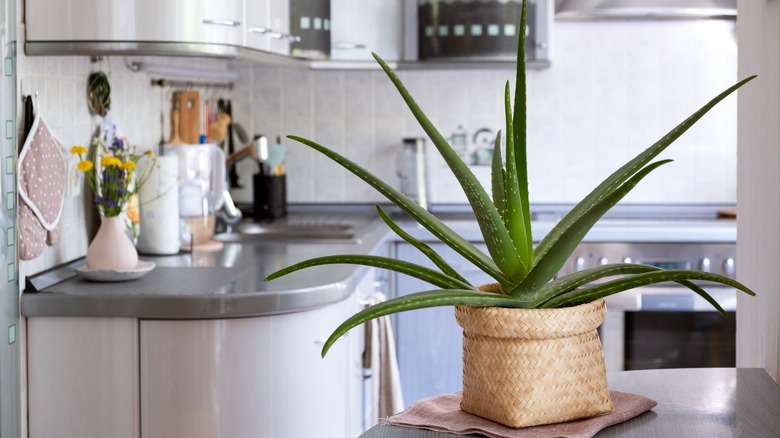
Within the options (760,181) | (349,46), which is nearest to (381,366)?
(349,46)

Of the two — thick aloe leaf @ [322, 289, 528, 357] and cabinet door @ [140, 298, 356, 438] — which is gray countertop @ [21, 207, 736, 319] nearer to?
cabinet door @ [140, 298, 356, 438]

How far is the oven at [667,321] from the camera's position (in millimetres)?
3734

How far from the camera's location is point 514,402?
1158 mm

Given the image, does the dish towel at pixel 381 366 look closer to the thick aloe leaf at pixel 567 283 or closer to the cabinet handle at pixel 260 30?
the cabinet handle at pixel 260 30

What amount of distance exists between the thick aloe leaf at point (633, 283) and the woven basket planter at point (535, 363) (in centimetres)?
1

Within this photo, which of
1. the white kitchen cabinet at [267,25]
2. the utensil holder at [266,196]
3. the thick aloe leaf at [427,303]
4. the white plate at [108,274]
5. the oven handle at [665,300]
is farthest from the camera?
the utensil holder at [266,196]

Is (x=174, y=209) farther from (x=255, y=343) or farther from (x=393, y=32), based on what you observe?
(x=393, y=32)

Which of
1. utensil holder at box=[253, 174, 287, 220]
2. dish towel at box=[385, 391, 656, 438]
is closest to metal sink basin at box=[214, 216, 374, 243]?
utensil holder at box=[253, 174, 287, 220]

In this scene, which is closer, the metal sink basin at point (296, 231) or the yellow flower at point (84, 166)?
the yellow flower at point (84, 166)

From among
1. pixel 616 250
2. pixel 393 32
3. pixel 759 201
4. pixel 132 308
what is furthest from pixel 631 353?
pixel 759 201

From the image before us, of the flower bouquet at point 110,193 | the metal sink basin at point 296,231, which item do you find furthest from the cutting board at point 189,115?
the flower bouquet at point 110,193

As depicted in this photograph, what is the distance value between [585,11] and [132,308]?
86.7 inches

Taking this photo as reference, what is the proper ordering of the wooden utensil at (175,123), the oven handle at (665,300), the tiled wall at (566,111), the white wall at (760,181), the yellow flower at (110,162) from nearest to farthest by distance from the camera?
1. the white wall at (760,181)
2. the yellow flower at (110,162)
3. the wooden utensil at (175,123)
4. the oven handle at (665,300)
5. the tiled wall at (566,111)

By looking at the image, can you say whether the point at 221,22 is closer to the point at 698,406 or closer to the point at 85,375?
the point at 85,375
